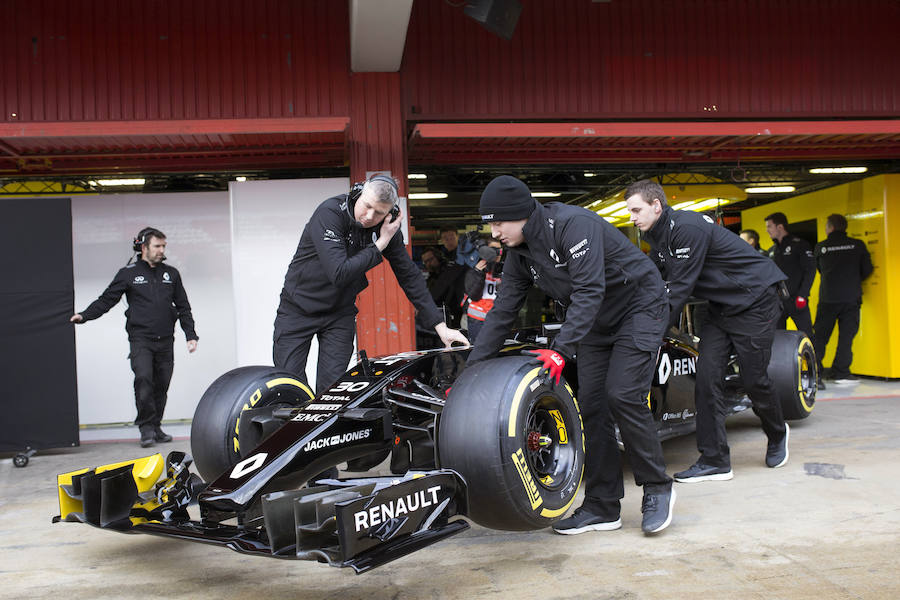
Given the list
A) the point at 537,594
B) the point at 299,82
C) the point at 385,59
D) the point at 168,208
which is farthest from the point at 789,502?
the point at 168,208

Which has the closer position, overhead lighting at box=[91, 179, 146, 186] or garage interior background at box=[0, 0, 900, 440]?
garage interior background at box=[0, 0, 900, 440]

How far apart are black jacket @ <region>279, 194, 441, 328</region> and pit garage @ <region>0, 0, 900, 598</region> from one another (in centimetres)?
137

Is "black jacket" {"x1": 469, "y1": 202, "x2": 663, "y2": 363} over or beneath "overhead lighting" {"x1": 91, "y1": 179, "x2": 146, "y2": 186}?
beneath

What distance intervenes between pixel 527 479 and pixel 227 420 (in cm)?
152

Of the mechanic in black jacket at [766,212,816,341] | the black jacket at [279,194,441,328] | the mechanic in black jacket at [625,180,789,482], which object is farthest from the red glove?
the mechanic in black jacket at [766,212,816,341]

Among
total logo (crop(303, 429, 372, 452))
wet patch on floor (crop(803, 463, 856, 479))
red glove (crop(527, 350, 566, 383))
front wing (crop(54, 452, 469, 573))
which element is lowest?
wet patch on floor (crop(803, 463, 856, 479))

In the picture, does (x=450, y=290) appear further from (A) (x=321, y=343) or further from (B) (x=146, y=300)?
(A) (x=321, y=343)

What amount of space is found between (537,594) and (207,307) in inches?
242

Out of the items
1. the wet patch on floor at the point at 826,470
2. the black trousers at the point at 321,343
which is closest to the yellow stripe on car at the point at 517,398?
the black trousers at the point at 321,343

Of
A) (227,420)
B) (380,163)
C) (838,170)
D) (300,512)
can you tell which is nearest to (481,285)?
(380,163)

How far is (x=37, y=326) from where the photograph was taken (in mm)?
6527

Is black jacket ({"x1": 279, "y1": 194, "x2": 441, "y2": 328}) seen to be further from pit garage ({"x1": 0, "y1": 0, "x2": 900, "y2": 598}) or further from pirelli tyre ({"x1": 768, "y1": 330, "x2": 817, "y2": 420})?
pirelli tyre ({"x1": 768, "y1": 330, "x2": 817, "y2": 420})

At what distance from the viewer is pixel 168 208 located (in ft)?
27.0

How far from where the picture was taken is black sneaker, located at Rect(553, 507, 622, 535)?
148 inches
